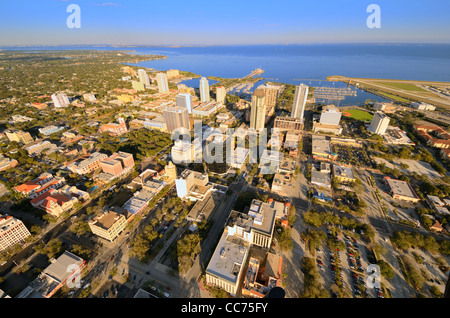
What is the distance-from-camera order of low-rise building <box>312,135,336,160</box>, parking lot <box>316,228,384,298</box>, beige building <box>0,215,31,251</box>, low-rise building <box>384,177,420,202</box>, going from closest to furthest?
parking lot <box>316,228,384,298</box> < beige building <box>0,215,31,251</box> < low-rise building <box>384,177,420,202</box> < low-rise building <box>312,135,336,160</box>

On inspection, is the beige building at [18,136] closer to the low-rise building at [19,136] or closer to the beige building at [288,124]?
the low-rise building at [19,136]

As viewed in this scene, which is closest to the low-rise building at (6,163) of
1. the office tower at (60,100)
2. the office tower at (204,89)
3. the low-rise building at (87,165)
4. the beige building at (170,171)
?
the low-rise building at (87,165)

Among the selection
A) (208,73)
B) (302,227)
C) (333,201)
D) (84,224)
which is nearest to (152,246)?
(84,224)

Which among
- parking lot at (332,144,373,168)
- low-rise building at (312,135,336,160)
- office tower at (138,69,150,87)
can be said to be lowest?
parking lot at (332,144,373,168)

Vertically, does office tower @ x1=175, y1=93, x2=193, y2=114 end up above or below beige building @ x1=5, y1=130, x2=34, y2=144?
above

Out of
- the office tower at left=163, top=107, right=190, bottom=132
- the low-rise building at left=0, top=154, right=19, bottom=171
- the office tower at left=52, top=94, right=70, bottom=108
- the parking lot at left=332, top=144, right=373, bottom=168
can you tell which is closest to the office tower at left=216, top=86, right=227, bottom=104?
the office tower at left=163, top=107, right=190, bottom=132

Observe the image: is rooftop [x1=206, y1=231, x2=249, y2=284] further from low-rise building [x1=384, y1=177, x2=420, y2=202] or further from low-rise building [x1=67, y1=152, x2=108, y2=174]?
low-rise building [x1=67, y1=152, x2=108, y2=174]
